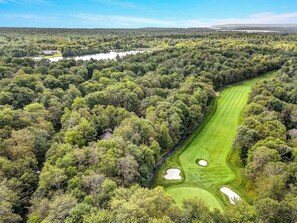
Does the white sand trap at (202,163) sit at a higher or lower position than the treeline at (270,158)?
lower

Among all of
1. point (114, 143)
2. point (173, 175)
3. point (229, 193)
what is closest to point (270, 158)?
point (229, 193)

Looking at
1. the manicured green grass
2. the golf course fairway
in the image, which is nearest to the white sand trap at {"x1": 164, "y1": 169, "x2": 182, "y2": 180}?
the golf course fairway

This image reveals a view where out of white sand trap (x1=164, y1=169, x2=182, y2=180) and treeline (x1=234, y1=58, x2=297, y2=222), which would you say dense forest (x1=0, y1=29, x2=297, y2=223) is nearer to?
treeline (x1=234, y1=58, x2=297, y2=222)

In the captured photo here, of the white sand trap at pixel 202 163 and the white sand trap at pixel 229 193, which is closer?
the white sand trap at pixel 229 193

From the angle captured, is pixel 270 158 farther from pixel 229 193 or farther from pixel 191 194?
pixel 191 194

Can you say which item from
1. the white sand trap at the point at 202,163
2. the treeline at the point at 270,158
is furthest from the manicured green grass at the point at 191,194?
the white sand trap at the point at 202,163

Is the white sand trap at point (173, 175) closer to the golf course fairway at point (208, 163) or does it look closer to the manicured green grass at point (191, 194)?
the golf course fairway at point (208, 163)

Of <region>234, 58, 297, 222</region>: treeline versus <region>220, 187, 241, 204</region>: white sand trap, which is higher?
<region>234, 58, 297, 222</region>: treeline
